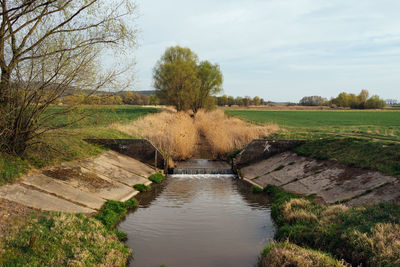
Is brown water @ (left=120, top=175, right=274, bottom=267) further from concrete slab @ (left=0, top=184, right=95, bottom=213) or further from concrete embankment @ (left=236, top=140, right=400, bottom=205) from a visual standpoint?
concrete embankment @ (left=236, top=140, right=400, bottom=205)

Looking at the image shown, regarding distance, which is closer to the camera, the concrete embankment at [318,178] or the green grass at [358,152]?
the concrete embankment at [318,178]

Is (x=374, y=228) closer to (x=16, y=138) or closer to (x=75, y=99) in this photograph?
(x=75, y=99)

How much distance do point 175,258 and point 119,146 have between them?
1523cm

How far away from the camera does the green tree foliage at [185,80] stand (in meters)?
56.9

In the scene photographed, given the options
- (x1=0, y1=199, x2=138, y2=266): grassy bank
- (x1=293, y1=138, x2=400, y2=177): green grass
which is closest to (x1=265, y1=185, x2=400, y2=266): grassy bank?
(x1=293, y1=138, x2=400, y2=177): green grass

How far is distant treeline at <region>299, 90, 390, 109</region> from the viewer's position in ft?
421

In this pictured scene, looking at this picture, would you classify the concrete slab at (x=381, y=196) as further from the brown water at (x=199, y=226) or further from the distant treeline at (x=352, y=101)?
the distant treeline at (x=352, y=101)

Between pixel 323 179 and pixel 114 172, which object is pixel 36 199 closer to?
pixel 114 172

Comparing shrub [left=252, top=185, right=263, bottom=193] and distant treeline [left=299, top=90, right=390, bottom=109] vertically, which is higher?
distant treeline [left=299, top=90, right=390, bottom=109]

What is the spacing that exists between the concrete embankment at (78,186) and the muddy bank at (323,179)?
25.7 ft

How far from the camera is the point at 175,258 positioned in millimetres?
9805

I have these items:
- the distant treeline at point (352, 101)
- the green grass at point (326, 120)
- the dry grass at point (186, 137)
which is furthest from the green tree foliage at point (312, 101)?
the dry grass at point (186, 137)

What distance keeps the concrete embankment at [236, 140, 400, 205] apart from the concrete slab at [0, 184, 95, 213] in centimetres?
1053

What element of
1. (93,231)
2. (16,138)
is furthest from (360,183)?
(16,138)
